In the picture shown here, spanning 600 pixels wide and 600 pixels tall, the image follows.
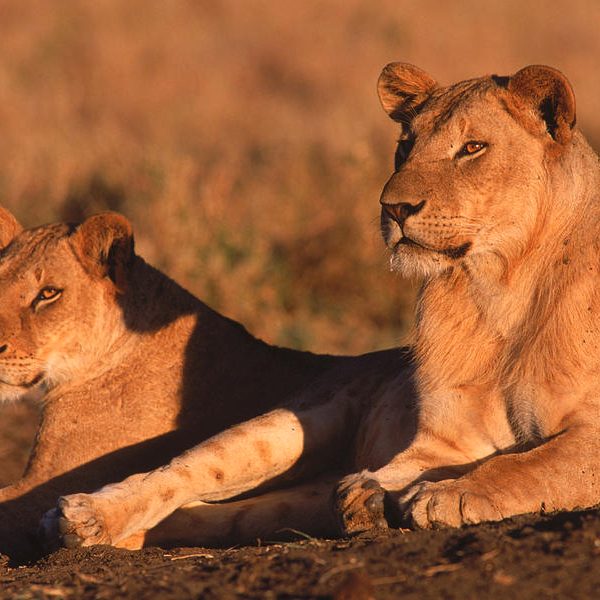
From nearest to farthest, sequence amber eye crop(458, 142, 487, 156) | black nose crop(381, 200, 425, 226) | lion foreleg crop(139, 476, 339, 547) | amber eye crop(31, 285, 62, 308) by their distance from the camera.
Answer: black nose crop(381, 200, 425, 226) < amber eye crop(458, 142, 487, 156) < lion foreleg crop(139, 476, 339, 547) < amber eye crop(31, 285, 62, 308)

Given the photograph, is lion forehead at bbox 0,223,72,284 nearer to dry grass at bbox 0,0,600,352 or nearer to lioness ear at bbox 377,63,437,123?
dry grass at bbox 0,0,600,352

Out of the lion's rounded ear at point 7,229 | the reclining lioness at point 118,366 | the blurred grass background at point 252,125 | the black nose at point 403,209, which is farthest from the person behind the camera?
the blurred grass background at point 252,125

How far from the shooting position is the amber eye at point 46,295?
5.93m

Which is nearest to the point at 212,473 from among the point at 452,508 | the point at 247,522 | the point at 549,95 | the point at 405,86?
the point at 247,522

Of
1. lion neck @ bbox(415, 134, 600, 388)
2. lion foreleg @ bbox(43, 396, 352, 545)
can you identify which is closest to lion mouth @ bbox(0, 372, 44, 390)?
lion foreleg @ bbox(43, 396, 352, 545)

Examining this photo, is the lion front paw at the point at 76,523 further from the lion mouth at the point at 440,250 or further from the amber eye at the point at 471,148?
the amber eye at the point at 471,148

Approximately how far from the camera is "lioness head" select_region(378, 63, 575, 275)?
463 centimetres

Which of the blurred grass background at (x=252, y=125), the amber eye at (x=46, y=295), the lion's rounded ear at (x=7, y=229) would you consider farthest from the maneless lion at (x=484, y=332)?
the lion's rounded ear at (x=7, y=229)

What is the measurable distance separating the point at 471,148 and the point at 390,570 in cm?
177

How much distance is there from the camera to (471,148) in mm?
4785

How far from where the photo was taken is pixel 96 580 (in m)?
4.08

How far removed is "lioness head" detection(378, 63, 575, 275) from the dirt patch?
3.43 feet

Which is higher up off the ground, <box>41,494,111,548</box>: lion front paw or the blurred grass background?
the blurred grass background

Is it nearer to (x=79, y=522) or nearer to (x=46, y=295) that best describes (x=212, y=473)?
(x=79, y=522)
